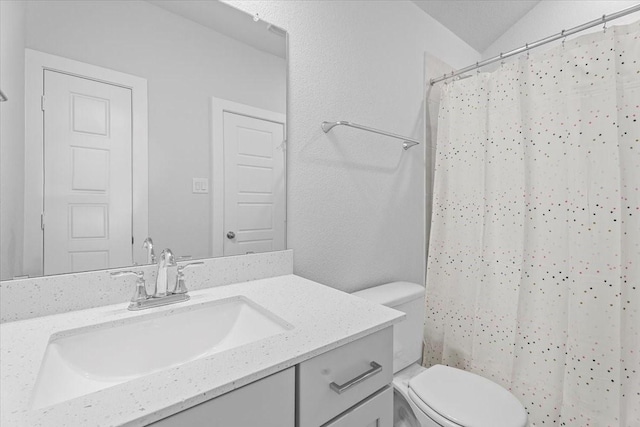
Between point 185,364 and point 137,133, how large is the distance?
0.75 meters

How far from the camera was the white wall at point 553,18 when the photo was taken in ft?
6.46

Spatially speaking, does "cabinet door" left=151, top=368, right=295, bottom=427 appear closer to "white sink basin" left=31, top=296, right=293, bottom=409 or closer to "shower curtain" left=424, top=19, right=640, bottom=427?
"white sink basin" left=31, top=296, right=293, bottom=409

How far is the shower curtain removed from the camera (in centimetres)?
121

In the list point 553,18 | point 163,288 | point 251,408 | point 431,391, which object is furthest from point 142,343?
point 553,18

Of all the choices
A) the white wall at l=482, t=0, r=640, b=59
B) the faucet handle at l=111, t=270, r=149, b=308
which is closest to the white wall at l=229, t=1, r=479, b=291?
the faucet handle at l=111, t=270, r=149, b=308

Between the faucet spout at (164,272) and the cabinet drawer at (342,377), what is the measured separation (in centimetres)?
54

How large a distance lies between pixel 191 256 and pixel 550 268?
61.7 inches

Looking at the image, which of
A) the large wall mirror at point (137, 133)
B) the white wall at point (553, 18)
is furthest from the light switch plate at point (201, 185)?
the white wall at point (553, 18)

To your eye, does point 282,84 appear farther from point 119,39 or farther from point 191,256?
point 191,256

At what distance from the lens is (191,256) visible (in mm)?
1083

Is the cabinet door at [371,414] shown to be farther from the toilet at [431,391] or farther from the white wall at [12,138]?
the white wall at [12,138]

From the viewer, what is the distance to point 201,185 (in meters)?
1.10

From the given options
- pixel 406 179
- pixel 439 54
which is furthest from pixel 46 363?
pixel 439 54

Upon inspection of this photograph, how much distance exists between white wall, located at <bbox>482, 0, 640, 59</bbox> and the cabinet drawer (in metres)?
2.60
